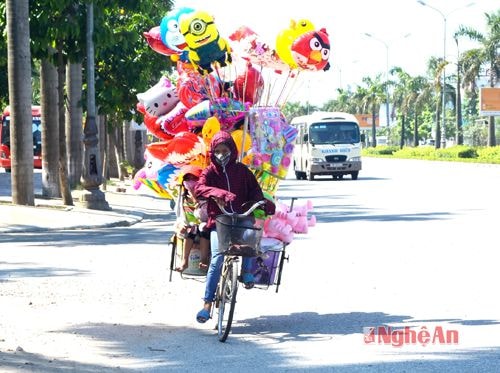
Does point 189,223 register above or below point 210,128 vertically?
below

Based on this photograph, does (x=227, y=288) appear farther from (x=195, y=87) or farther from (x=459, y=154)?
(x=459, y=154)

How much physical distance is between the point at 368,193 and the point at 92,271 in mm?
22211

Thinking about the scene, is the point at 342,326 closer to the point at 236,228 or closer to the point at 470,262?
the point at 236,228

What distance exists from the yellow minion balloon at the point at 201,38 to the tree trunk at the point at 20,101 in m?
16.6

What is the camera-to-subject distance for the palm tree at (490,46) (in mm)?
90438

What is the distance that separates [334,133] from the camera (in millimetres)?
51625

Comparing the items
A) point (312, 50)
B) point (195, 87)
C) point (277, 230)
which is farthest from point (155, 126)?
point (277, 230)

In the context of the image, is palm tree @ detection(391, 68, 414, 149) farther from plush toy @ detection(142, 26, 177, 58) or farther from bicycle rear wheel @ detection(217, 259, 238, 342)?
bicycle rear wheel @ detection(217, 259, 238, 342)

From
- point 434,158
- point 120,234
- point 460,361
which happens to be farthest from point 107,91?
point 434,158

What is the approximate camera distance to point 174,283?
44.8ft

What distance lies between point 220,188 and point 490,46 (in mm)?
84099

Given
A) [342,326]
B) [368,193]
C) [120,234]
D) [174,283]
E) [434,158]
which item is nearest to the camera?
[342,326]

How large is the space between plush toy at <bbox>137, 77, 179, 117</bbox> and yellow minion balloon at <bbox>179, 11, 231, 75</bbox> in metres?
0.50

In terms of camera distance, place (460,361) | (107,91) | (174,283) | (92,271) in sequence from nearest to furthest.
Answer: (460,361), (174,283), (92,271), (107,91)
